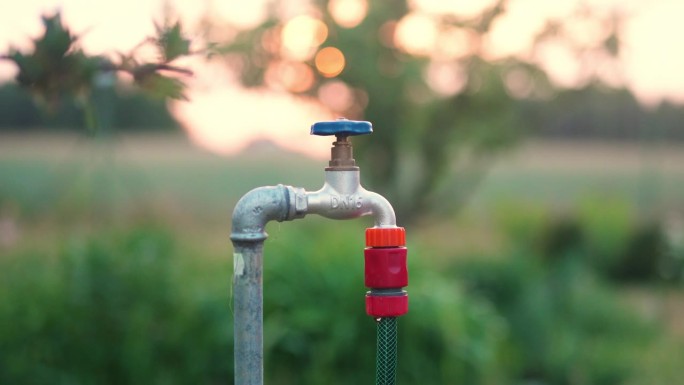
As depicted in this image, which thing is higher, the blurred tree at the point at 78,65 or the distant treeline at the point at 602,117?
the distant treeline at the point at 602,117

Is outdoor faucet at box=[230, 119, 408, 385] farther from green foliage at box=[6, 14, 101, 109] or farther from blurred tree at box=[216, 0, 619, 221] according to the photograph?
blurred tree at box=[216, 0, 619, 221]

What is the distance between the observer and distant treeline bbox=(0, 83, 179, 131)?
8.39 metres

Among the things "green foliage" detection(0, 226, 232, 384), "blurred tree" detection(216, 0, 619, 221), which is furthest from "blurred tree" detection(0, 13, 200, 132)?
"blurred tree" detection(216, 0, 619, 221)

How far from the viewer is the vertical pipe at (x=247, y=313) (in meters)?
1.94

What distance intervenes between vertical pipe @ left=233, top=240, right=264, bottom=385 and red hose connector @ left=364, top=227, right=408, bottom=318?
0.84 feet

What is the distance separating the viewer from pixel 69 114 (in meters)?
8.77

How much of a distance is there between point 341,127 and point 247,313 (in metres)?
0.47

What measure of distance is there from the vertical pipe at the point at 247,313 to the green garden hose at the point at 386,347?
274 millimetres

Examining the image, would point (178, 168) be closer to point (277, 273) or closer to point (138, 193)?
point (138, 193)

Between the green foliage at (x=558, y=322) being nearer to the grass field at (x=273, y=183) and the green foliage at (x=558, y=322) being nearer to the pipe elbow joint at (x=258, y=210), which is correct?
the grass field at (x=273, y=183)

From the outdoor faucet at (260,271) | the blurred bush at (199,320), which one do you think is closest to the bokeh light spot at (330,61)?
the blurred bush at (199,320)

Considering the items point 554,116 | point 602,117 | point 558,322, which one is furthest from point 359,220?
point 602,117

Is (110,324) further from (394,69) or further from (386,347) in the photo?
(394,69)

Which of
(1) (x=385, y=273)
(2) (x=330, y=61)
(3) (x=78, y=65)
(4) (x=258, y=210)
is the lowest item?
(1) (x=385, y=273)
